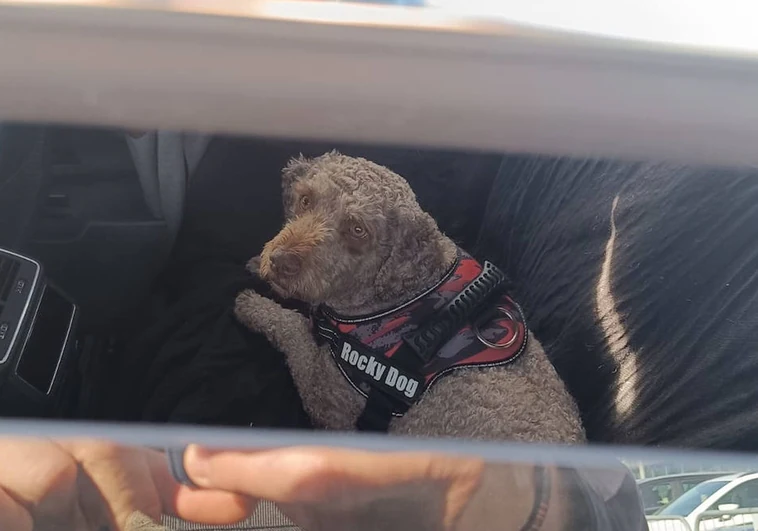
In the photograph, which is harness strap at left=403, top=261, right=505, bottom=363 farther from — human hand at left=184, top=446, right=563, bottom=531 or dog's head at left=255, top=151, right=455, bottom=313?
human hand at left=184, top=446, right=563, bottom=531

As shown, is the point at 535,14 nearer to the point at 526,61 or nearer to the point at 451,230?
the point at 526,61

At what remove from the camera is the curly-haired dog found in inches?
66.1

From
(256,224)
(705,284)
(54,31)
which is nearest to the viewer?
(54,31)

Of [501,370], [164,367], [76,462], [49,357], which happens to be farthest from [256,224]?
[76,462]

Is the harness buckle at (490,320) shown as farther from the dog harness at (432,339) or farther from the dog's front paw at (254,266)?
the dog's front paw at (254,266)

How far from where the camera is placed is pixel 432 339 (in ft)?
5.51

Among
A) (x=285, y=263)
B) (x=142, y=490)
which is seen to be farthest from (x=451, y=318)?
(x=142, y=490)

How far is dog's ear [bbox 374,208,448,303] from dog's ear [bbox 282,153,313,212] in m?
0.29

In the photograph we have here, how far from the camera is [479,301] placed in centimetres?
168

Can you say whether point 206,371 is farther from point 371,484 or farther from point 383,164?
point 371,484

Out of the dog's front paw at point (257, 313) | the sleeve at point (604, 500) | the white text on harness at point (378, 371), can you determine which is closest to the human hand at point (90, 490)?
the sleeve at point (604, 500)

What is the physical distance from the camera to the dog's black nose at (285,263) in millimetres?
1797

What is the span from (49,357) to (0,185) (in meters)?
0.48

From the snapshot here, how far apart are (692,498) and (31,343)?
141cm
